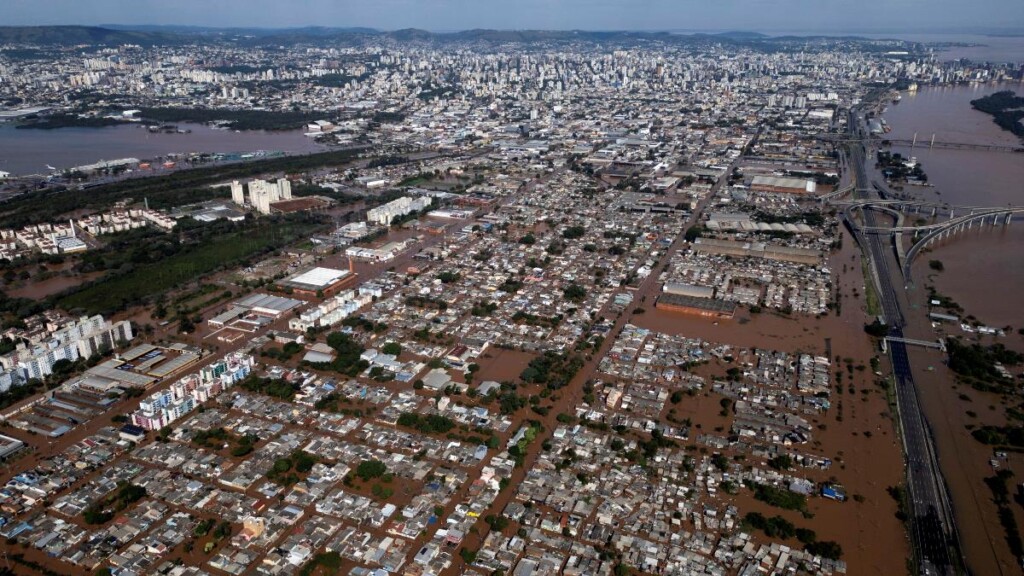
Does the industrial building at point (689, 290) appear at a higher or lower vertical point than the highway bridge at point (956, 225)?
lower

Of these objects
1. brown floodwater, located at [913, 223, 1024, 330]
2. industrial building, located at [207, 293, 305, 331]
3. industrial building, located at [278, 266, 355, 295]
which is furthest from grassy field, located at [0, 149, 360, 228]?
brown floodwater, located at [913, 223, 1024, 330]

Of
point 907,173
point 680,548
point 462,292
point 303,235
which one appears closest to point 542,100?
point 907,173

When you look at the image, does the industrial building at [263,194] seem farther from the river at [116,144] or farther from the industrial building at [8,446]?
the industrial building at [8,446]

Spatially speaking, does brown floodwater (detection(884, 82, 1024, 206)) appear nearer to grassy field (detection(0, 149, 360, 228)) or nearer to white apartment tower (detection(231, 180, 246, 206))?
white apartment tower (detection(231, 180, 246, 206))

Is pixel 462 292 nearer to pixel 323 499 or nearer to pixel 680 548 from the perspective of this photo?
pixel 323 499

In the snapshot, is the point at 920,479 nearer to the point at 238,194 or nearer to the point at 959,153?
the point at 238,194

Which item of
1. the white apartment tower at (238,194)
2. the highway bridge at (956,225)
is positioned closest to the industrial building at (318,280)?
the white apartment tower at (238,194)

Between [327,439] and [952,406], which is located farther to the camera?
[952,406]
